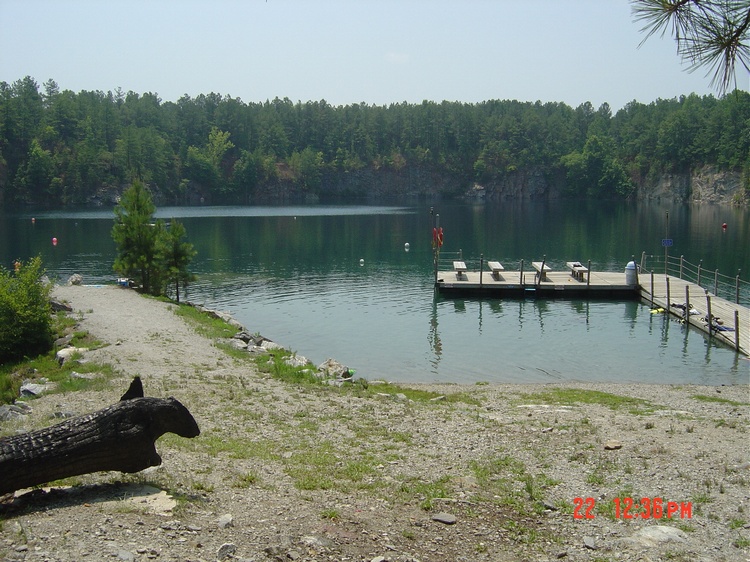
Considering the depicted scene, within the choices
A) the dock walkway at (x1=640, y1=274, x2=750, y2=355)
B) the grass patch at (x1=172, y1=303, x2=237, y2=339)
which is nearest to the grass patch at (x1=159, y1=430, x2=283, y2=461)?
the grass patch at (x1=172, y1=303, x2=237, y2=339)

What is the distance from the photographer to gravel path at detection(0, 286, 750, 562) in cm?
920

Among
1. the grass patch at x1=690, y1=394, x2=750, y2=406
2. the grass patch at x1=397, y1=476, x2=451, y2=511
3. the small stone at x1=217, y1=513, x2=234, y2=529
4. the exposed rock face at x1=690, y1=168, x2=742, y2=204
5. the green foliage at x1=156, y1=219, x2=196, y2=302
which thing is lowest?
the grass patch at x1=690, y1=394, x2=750, y2=406

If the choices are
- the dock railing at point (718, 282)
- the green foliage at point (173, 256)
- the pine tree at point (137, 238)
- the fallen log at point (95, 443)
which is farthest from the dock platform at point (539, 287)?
the fallen log at point (95, 443)

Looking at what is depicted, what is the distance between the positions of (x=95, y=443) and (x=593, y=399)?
54.7 ft

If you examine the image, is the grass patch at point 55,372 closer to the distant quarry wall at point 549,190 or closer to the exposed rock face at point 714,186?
the distant quarry wall at point 549,190

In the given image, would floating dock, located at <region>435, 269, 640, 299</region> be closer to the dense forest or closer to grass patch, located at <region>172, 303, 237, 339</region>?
grass patch, located at <region>172, 303, 237, 339</region>

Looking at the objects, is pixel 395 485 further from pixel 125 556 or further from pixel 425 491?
pixel 125 556

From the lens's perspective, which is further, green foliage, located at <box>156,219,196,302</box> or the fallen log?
green foliage, located at <box>156,219,196,302</box>

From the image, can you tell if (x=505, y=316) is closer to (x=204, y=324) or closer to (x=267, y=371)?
(x=204, y=324)

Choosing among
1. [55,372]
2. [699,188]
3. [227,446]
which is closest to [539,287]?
[55,372]

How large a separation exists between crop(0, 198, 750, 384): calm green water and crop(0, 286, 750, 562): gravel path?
11.1 meters

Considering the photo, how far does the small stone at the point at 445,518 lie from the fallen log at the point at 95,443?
411 centimetres

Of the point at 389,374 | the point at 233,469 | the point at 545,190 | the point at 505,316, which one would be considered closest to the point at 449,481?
the point at 233,469

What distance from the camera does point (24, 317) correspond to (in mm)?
24172
